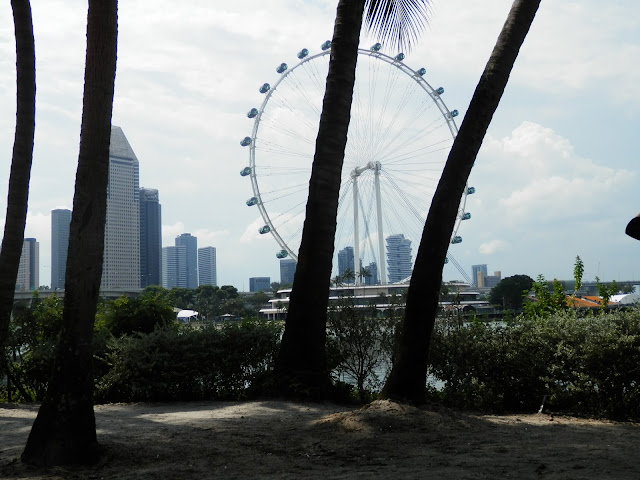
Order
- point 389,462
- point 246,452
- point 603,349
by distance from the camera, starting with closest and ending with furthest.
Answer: point 389,462
point 246,452
point 603,349

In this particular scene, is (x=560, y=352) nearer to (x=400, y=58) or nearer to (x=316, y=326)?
(x=316, y=326)

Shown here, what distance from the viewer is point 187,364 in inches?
416

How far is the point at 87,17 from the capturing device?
670cm

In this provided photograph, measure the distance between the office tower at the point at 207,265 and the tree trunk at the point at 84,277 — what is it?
8834 cm

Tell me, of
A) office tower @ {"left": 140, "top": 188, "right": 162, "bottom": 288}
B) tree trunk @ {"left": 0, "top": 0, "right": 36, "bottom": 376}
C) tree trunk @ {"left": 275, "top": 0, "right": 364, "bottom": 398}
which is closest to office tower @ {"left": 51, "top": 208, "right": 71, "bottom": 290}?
office tower @ {"left": 140, "top": 188, "right": 162, "bottom": 288}

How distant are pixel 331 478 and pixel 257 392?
5160 mm

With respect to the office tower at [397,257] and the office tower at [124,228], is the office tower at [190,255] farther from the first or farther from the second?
the office tower at [397,257]

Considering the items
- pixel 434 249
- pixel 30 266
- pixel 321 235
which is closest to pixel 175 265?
pixel 30 266

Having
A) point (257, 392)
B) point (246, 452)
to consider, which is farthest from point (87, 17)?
point (257, 392)

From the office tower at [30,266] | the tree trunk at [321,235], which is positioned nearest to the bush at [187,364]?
the tree trunk at [321,235]

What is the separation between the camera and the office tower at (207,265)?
316 ft

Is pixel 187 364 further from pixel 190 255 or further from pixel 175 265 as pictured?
pixel 190 255

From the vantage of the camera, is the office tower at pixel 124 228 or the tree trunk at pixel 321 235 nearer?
the tree trunk at pixel 321 235

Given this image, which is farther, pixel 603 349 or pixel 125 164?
pixel 125 164
